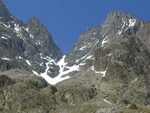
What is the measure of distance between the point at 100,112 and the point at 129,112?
25.5 ft

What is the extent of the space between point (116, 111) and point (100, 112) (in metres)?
4.60

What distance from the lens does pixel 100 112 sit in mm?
111688

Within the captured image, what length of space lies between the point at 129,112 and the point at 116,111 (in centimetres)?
328

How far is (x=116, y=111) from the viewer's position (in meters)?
109
